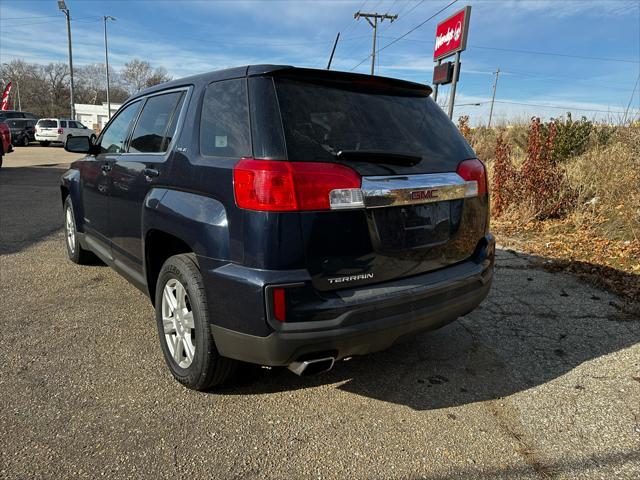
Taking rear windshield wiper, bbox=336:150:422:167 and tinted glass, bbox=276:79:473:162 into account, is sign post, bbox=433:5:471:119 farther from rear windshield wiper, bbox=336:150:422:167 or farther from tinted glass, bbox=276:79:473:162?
rear windshield wiper, bbox=336:150:422:167

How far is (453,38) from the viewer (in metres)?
9.67

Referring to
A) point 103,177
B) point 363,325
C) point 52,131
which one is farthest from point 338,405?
point 52,131

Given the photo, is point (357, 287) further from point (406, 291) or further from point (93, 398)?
point (93, 398)

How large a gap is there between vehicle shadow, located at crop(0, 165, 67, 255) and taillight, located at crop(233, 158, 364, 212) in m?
4.74

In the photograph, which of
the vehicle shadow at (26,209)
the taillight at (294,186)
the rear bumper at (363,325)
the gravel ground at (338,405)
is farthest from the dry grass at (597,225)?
the vehicle shadow at (26,209)

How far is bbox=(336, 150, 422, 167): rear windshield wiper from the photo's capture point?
224cm

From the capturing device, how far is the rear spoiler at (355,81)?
91.7 inches

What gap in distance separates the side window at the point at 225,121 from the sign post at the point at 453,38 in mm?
7944

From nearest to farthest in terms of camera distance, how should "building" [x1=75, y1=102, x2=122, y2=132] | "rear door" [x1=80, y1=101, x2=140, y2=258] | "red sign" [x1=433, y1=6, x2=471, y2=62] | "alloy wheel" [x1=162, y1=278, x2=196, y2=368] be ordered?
"alloy wheel" [x1=162, y1=278, x2=196, y2=368] < "rear door" [x1=80, y1=101, x2=140, y2=258] < "red sign" [x1=433, y1=6, x2=471, y2=62] < "building" [x1=75, y1=102, x2=122, y2=132]

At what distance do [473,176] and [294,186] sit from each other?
1264 mm

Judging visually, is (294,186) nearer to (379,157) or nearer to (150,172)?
(379,157)

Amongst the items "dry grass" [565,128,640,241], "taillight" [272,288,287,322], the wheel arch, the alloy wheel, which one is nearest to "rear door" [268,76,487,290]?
"taillight" [272,288,287,322]

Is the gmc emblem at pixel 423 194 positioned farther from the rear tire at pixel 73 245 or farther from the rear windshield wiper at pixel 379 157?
the rear tire at pixel 73 245

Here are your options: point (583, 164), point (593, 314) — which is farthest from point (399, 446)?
point (583, 164)
